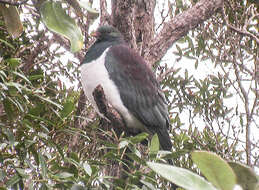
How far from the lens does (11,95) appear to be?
44.6 inches

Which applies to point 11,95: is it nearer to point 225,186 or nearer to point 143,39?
point 225,186

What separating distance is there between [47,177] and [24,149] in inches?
4.2

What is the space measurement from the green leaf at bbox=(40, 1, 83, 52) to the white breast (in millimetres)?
1672

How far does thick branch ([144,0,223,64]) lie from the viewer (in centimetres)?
274

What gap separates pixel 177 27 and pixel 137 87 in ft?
1.95

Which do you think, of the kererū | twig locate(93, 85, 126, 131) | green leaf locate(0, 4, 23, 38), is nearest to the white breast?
the kererū

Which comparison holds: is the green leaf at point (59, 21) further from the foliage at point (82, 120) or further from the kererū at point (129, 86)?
the kererū at point (129, 86)

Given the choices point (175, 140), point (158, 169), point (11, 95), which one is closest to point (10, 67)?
point (11, 95)

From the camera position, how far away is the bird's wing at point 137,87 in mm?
2393

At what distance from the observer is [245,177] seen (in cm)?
41

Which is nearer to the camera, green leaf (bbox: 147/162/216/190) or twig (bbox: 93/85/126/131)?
green leaf (bbox: 147/162/216/190)

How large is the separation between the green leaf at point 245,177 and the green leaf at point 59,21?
12.5 inches

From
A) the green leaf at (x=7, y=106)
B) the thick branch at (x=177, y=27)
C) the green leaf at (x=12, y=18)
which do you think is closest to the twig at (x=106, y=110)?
the thick branch at (x=177, y=27)

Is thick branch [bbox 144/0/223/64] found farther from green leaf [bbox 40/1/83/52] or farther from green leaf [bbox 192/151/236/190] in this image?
green leaf [bbox 192/151/236/190]
